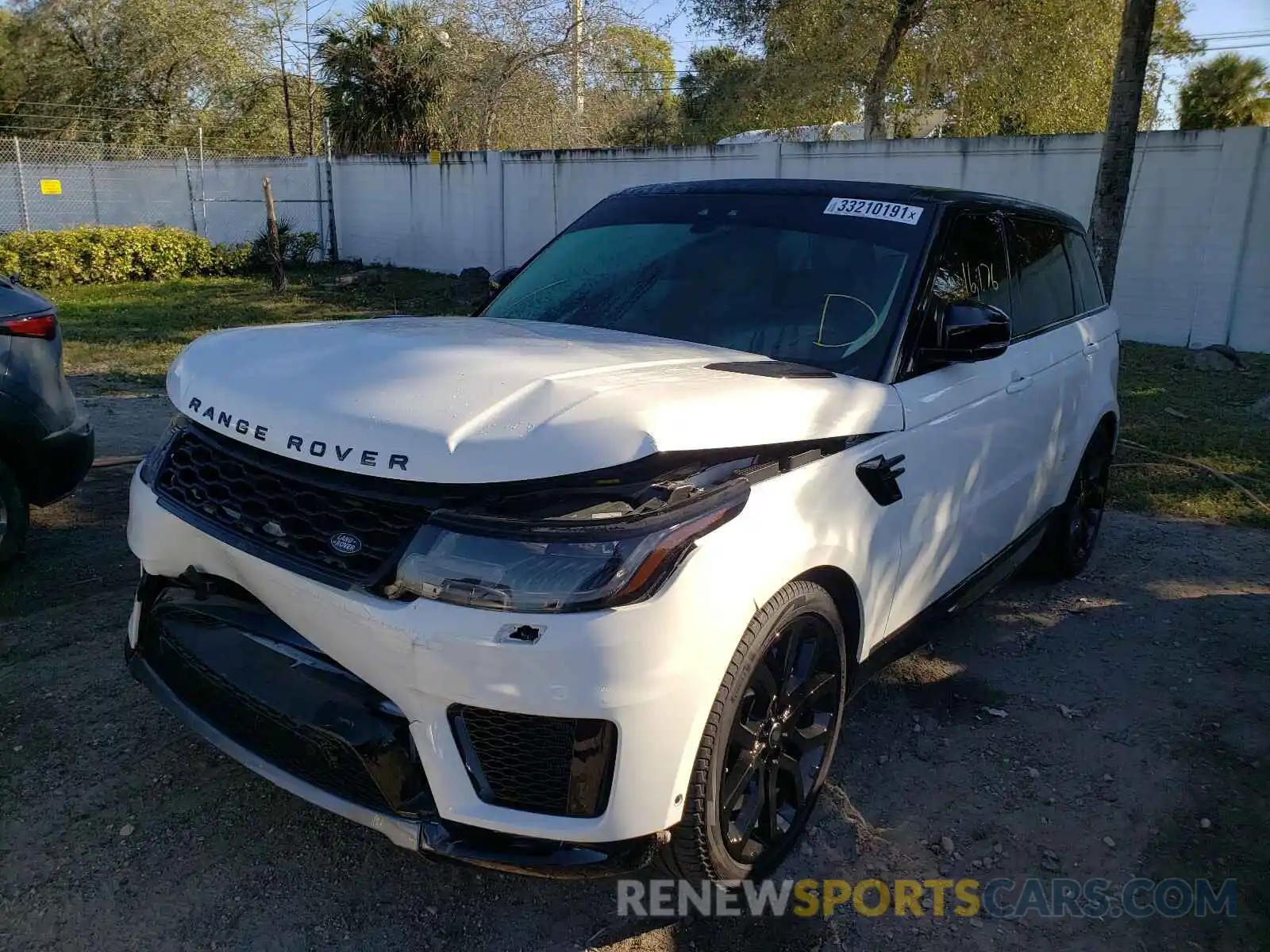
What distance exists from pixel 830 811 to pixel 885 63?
1491cm

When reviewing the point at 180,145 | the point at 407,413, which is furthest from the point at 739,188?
the point at 180,145

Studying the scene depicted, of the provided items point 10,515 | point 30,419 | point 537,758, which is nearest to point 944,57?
point 30,419

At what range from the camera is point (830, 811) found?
10.1 ft

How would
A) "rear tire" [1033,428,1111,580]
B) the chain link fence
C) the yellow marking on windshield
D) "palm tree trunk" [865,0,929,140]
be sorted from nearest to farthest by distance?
the yellow marking on windshield
"rear tire" [1033,428,1111,580]
"palm tree trunk" [865,0,929,140]
the chain link fence

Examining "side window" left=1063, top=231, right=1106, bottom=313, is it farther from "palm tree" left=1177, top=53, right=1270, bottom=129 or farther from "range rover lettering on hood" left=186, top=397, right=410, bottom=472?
"palm tree" left=1177, top=53, right=1270, bottom=129

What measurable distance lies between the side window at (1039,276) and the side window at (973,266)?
15 cm

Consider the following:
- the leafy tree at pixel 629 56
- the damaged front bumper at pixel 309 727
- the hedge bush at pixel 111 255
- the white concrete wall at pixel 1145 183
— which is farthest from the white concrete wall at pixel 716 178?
the damaged front bumper at pixel 309 727

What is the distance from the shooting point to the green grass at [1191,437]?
6434 mm

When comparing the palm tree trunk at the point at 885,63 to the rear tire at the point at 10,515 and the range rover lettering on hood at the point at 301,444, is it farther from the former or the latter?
the range rover lettering on hood at the point at 301,444

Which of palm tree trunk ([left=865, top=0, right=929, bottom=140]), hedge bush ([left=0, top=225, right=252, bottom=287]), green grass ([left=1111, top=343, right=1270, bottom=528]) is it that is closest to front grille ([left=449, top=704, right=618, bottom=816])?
green grass ([left=1111, top=343, right=1270, bottom=528])

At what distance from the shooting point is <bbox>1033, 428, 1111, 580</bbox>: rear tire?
4824mm

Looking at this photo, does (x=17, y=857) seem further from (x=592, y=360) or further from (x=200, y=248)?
(x=200, y=248)

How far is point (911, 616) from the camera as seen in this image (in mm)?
3262

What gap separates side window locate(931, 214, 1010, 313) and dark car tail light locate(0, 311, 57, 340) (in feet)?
12.3
